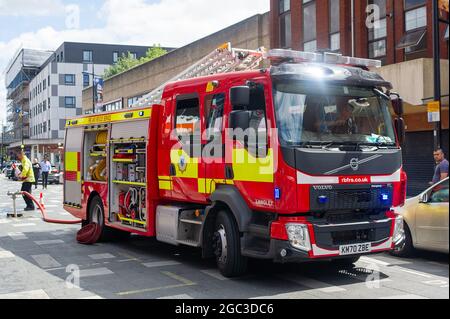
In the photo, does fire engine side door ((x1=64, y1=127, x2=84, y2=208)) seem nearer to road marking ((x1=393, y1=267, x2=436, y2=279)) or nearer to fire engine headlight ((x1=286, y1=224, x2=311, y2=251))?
fire engine headlight ((x1=286, y1=224, x2=311, y2=251))

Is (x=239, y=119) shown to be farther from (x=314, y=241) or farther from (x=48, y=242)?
(x=48, y=242)

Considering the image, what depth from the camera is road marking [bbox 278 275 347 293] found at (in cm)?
661

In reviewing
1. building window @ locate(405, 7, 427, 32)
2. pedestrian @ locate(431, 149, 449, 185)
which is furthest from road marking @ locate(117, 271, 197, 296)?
building window @ locate(405, 7, 427, 32)

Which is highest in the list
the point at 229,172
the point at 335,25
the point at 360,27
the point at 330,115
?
the point at 335,25

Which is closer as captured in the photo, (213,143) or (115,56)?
→ (213,143)

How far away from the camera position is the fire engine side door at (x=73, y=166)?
38.2 feet

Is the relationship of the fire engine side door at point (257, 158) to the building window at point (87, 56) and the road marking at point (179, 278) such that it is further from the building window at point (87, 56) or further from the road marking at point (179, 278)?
the building window at point (87, 56)

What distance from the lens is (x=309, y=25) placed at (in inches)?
884

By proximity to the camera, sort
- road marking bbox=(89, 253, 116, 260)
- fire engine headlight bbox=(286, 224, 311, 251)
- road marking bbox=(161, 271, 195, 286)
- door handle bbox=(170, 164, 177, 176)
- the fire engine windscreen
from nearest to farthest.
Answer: fire engine headlight bbox=(286, 224, 311, 251), the fire engine windscreen, road marking bbox=(161, 271, 195, 286), door handle bbox=(170, 164, 177, 176), road marking bbox=(89, 253, 116, 260)

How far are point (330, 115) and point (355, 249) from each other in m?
1.72

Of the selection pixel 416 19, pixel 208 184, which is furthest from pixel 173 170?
pixel 416 19

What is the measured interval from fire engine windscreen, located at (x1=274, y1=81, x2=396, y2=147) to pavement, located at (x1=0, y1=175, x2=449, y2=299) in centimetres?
183

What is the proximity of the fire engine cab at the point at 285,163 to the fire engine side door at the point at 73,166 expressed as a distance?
11.6ft

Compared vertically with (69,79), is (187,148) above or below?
below
